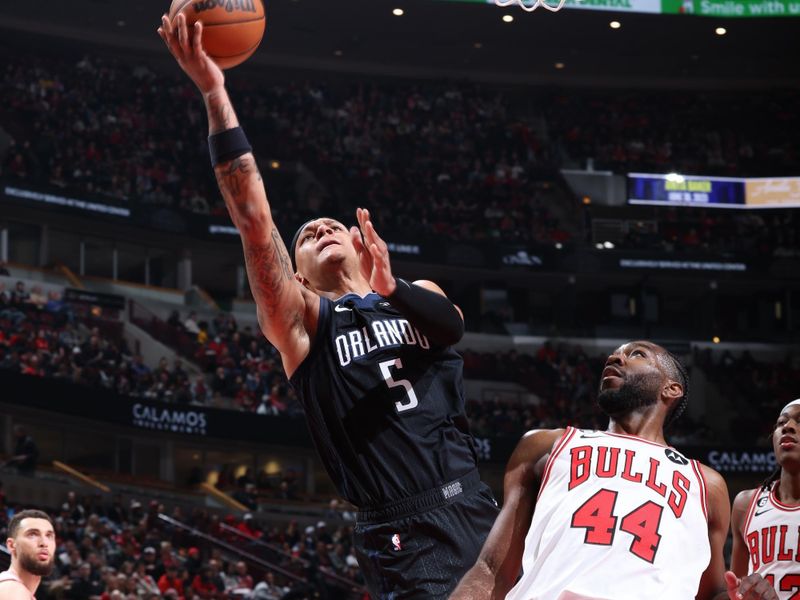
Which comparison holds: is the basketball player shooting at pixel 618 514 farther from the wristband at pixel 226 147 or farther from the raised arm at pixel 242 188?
the wristband at pixel 226 147

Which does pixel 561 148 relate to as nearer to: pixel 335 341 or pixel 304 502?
pixel 304 502

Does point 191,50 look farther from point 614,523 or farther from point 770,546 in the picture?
point 770,546

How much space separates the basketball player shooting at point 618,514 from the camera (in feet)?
12.0

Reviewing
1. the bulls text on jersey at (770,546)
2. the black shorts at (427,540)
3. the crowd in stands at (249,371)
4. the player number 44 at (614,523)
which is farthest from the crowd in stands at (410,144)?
the player number 44 at (614,523)

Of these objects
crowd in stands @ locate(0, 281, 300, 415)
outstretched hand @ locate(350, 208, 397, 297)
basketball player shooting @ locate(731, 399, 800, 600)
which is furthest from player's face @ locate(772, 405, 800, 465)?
crowd in stands @ locate(0, 281, 300, 415)

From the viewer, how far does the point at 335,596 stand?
58.9ft

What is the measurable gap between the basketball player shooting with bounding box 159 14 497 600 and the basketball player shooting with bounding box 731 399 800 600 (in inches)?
92.4

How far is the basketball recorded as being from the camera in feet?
15.0

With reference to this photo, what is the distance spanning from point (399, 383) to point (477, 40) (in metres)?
30.5

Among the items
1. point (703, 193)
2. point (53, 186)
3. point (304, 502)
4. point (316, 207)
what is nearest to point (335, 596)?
point (304, 502)

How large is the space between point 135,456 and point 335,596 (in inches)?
403

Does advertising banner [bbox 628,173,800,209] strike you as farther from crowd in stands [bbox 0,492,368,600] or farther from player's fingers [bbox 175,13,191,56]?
player's fingers [bbox 175,13,191,56]

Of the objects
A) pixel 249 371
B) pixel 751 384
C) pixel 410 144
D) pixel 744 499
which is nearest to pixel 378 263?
pixel 744 499

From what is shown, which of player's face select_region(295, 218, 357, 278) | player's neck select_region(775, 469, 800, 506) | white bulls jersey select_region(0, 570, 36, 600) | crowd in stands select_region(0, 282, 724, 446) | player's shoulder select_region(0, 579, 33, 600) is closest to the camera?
player's face select_region(295, 218, 357, 278)
